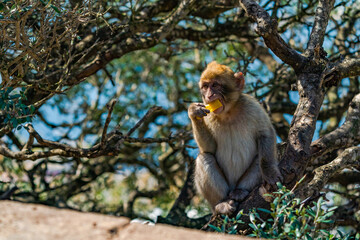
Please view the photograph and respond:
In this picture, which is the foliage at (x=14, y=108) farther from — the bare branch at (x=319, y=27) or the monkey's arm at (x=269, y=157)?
the bare branch at (x=319, y=27)

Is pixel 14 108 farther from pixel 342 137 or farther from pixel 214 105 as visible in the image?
pixel 342 137

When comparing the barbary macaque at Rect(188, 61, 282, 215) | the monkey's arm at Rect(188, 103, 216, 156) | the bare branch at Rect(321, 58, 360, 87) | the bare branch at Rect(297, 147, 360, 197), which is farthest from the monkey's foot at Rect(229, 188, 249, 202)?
the bare branch at Rect(321, 58, 360, 87)

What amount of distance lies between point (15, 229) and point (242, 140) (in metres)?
4.08

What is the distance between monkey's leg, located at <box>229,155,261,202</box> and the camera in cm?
596

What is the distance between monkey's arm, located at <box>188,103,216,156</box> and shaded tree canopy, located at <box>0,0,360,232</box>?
0.45 metres

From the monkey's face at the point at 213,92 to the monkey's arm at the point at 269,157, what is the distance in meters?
0.67

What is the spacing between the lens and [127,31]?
22.0 feet

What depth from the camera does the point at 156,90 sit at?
10703 mm

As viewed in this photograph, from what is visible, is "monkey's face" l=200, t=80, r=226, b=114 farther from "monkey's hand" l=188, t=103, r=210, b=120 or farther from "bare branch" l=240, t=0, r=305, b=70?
"bare branch" l=240, t=0, r=305, b=70

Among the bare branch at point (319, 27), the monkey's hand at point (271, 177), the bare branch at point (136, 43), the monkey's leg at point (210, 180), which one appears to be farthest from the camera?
the bare branch at point (136, 43)

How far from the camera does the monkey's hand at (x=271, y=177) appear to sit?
502cm

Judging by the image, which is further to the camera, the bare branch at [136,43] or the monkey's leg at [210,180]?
the bare branch at [136,43]

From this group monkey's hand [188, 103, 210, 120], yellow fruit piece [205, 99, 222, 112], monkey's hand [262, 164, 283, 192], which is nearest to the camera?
monkey's hand [262, 164, 283, 192]

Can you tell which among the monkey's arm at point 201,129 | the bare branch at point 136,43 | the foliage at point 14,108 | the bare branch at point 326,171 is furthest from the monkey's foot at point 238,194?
the foliage at point 14,108
